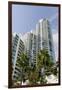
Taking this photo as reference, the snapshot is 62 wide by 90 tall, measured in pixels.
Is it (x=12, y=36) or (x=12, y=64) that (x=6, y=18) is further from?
(x=12, y=64)

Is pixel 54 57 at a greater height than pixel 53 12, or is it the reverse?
pixel 53 12

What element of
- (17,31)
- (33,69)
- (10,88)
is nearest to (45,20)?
(17,31)

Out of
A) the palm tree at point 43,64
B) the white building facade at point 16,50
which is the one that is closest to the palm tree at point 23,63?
the white building facade at point 16,50

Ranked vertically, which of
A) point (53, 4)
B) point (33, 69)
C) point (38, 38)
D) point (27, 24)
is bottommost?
point (33, 69)

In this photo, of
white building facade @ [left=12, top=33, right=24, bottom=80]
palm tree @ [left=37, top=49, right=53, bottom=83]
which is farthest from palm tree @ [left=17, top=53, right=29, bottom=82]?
palm tree @ [left=37, top=49, right=53, bottom=83]

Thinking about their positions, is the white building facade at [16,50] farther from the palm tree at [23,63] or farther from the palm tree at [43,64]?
the palm tree at [43,64]

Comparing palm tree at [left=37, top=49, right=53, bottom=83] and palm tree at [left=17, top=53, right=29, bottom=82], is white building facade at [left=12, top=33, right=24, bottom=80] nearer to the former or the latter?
palm tree at [left=17, top=53, right=29, bottom=82]

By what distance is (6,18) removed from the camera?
7.50ft

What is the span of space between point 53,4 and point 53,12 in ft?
0.30

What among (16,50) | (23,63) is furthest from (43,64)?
(16,50)

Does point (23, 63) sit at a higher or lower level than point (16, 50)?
lower

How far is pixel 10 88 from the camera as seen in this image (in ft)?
7.47

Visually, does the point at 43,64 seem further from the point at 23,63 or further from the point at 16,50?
the point at 16,50

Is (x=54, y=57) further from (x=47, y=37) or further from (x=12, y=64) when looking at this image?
(x=12, y=64)
